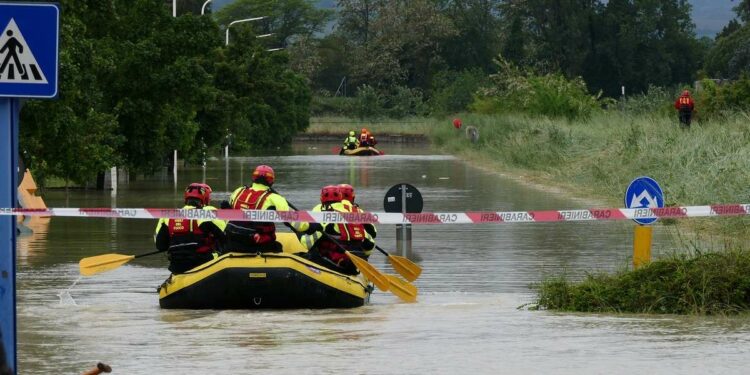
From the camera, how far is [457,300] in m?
16.1

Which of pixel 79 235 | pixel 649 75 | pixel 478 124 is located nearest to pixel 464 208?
pixel 79 235

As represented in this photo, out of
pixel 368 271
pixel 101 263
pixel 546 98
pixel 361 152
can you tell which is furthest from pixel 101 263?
pixel 361 152

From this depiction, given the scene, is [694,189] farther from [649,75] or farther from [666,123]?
[649,75]

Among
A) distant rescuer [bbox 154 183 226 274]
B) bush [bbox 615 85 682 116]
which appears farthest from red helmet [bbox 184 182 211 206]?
bush [bbox 615 85 682 116]

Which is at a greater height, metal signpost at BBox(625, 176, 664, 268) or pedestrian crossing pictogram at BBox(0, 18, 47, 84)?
pedestrian crossing pictogram at BBox(0, 18, 47, 84)

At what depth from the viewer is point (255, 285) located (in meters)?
14.8

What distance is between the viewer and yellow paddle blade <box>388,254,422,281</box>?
57.0 ft

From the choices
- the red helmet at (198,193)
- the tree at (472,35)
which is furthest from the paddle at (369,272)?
the tree at (472,35)

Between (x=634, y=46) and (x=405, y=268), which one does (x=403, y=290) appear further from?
(x=634, y=46)

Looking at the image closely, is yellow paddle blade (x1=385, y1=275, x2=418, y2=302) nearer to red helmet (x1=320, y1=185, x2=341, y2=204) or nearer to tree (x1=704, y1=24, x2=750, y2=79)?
red helmet (x1=320, y1=185, x2=341, y2=204)

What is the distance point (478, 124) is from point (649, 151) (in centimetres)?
3528

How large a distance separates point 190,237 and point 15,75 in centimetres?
693

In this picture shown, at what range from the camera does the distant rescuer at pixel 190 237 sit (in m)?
15.8

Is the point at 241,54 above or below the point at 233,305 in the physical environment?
above
